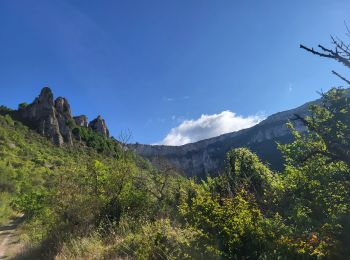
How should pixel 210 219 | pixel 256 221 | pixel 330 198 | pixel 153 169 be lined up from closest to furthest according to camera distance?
pixel 330 198 → pixel 256 221 → pixel 210 219 → pixel 153 169

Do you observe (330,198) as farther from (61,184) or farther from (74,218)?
(61,184)

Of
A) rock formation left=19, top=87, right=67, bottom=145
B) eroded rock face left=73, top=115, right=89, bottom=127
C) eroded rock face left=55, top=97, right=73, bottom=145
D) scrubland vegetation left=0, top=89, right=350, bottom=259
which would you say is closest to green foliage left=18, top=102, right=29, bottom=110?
rock formation left=19, top=87, right=67, bottom=145

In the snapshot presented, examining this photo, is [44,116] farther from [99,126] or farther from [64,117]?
[99,126]

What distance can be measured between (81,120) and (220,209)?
13068 cm

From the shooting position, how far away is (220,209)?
8.41 meters

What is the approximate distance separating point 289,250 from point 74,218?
9114 mm

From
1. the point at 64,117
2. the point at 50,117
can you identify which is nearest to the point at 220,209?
the point at 50,117

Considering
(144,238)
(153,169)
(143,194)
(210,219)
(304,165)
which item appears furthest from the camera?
(153,169)

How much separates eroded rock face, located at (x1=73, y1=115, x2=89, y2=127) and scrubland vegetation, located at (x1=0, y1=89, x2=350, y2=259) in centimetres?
11574

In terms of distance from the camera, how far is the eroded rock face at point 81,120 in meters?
131

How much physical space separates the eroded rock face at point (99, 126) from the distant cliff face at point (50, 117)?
70.1 feet

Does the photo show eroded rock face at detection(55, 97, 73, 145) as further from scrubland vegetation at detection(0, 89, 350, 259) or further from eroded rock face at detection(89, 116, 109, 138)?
scrubland vegetation at detection(0, 89, 350, 259)

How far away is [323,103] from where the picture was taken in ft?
22.8

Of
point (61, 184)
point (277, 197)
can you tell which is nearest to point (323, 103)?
point (277, 197)
